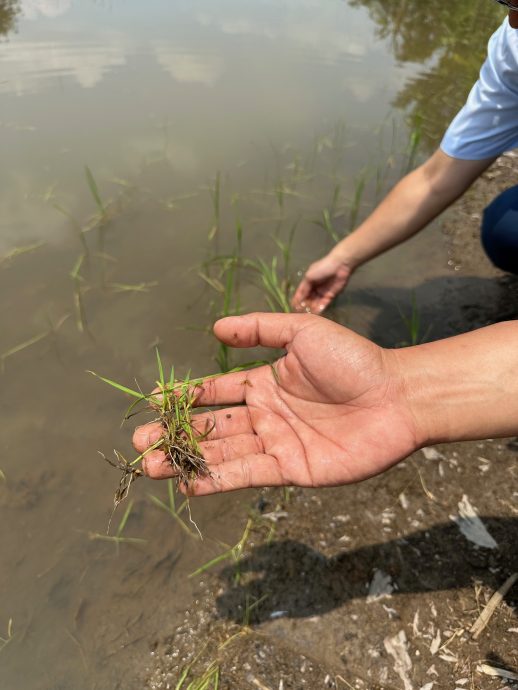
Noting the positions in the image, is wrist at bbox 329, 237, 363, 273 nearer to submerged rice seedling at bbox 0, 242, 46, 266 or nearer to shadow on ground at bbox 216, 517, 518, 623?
shadow on ground at bbox 216, 517, 518, 623

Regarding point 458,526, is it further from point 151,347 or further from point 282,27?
point 282,27

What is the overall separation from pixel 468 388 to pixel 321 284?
1583 mm

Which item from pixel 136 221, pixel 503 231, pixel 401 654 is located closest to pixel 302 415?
pixel 401 654

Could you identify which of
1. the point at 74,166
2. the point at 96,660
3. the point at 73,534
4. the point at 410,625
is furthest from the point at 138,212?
the point at 410,625

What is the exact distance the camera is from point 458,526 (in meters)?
2.21

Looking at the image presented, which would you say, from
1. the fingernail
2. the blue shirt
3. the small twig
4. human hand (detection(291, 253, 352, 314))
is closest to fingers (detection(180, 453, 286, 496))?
the fingernail

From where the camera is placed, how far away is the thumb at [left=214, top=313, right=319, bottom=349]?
1905 millimetres

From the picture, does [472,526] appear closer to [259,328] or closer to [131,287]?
[259,328]

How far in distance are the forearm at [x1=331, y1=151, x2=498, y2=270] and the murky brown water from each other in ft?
2.09

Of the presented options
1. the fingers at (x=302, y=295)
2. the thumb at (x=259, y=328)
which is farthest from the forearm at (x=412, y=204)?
the thumb at (x=259, y=328)

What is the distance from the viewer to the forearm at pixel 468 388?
164cm

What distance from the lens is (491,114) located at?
8.08 ft

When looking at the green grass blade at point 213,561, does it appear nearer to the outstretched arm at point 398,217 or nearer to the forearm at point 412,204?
the outstretched arm at point 398,217

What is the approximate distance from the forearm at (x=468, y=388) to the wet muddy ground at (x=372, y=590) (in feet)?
2.41
